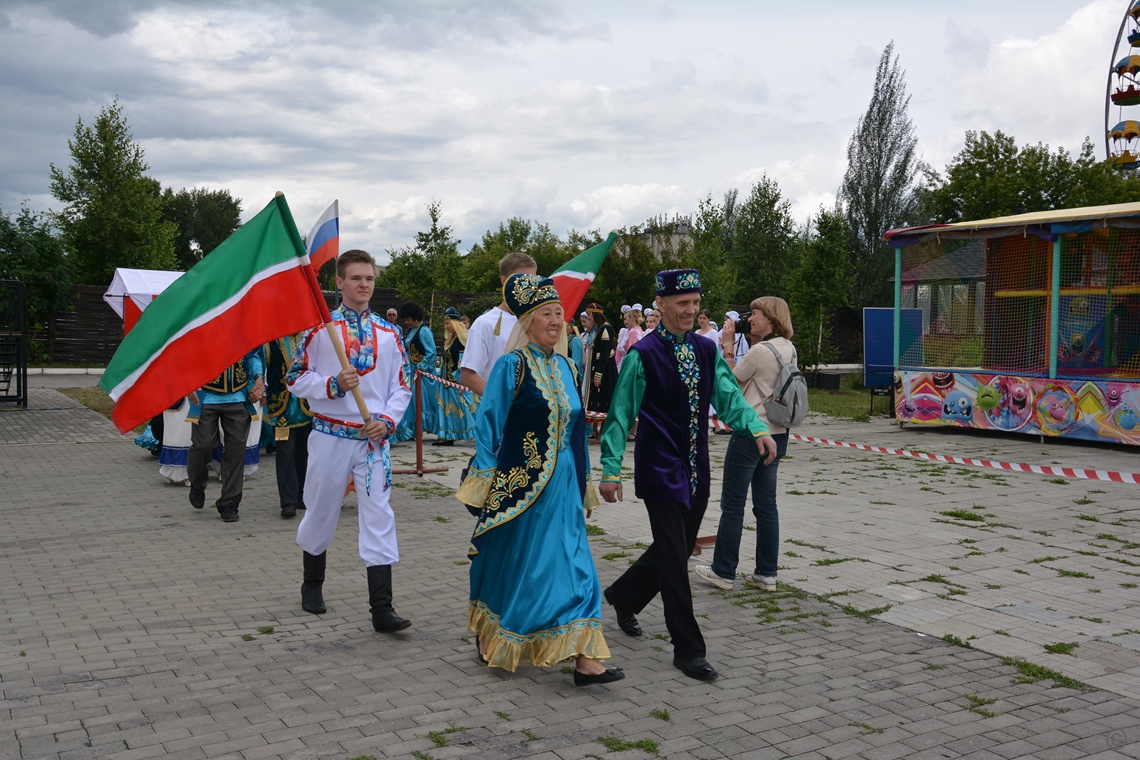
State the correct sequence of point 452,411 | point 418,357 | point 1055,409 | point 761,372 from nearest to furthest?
point 761,372 → point 418,357 → point 452,411 → point 1055,409

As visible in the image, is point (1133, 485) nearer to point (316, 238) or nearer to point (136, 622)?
point (316, 238)

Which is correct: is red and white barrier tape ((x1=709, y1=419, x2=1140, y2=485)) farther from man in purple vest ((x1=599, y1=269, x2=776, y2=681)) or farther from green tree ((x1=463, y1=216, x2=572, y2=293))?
green tree ((x1=463, y1=216, x2=572, y2=293))

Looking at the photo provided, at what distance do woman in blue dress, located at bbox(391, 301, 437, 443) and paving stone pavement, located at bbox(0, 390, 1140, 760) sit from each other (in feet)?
10.5

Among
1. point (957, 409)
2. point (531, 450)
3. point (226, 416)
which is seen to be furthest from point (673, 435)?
point (957, 409)

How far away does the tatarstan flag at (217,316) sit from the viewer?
478cm

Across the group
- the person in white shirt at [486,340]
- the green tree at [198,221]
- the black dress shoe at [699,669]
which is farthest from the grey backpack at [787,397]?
the green tree at [198,221]

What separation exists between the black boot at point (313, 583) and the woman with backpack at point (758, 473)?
2467 mm

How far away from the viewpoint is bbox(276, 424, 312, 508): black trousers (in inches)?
342

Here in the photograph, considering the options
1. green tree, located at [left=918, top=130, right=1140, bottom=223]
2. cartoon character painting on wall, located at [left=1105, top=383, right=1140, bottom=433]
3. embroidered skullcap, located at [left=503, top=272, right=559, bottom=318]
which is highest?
green tree, located at [left=918, top=130, right=1140, bottom=223]

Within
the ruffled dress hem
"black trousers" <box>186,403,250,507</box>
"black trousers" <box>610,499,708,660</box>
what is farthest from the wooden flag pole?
"black trousers" <box>186,403,250,507</box>

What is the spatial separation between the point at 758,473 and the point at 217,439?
5149 mm

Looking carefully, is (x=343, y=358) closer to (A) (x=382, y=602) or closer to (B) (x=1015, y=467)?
(A) (x=382, y=602)

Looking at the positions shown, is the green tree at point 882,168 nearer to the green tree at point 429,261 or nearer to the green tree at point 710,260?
the green tree at point 710,260

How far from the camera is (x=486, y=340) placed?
621 cm
